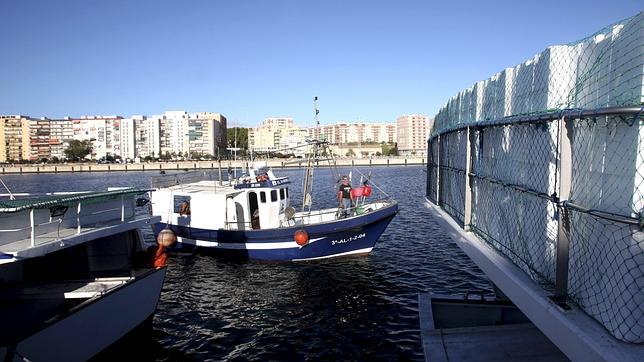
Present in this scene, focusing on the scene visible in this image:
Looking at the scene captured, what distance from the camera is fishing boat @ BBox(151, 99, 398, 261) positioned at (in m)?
19.8

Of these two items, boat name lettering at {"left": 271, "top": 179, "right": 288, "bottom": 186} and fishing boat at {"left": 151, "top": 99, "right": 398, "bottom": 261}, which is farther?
boat name lettering at {"left": 271, "top": 179, "right": 288, "bottom": 186}

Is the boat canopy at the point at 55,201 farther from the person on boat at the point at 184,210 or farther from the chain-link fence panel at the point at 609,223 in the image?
→ the chain-link fence panel at the point at 609,223

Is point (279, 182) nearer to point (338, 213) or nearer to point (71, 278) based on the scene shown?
point (338, 213)

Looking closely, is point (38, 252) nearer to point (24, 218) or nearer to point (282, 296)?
point (24, 218)

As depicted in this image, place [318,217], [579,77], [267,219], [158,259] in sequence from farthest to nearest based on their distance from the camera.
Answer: [318,217] → [267,219] → [158,259] → [579,77]

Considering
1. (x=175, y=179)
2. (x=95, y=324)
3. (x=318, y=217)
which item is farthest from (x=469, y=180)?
(x=175, y=179)

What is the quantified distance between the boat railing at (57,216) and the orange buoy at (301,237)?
7.29 meters

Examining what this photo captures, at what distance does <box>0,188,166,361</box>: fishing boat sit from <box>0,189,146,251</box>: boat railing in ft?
0.06

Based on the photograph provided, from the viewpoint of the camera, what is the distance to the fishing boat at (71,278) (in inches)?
347

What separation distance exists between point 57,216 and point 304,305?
759cm

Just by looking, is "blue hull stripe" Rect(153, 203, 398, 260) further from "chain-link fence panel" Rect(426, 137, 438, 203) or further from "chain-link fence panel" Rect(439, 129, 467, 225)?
"chain-link fence panel" Rect(439, 129, 467, 225)

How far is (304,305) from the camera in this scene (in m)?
14.9

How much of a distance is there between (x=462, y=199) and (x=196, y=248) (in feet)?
57.5

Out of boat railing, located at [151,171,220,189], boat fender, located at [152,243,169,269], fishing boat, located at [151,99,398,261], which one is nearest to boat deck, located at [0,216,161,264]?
boat fender, located at [152,243,169,269]
